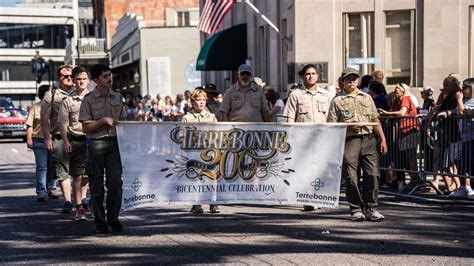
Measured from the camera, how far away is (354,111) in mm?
11664

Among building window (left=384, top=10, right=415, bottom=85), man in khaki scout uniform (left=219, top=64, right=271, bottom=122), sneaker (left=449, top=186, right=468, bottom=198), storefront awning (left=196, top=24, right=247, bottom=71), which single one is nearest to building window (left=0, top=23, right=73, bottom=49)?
storefront awning (left=196, top=24, right=247, bottom=71)

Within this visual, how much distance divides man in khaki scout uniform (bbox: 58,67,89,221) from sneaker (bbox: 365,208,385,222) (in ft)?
11.2

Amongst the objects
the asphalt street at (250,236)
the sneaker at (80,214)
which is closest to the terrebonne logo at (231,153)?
the asphalt street at (250,236)

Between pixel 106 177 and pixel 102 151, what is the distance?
290 mm

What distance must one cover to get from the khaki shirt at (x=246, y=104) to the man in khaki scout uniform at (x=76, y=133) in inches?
82.9

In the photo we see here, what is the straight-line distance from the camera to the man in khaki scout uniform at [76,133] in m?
11.9

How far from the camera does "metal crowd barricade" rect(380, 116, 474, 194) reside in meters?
13.7

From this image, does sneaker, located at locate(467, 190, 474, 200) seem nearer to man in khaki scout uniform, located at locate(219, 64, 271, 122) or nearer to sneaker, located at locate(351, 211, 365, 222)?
sneaker, located at locate(351, 211, 365, 222)

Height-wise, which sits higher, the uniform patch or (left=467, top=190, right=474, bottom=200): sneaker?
the uniform patch

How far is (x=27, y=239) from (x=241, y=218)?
271cm

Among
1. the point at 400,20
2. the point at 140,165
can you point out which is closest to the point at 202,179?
the point at 140,165

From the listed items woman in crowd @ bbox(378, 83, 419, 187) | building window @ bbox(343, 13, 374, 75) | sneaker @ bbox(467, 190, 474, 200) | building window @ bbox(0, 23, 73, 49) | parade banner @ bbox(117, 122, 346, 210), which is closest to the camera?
parade banner @ bbox(117, 122, 346, 210)

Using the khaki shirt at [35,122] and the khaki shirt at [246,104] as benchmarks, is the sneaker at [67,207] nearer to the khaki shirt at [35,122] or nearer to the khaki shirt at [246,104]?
the khaki shirt at [35,122]

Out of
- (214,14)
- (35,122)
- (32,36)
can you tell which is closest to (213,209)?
(35,122)
